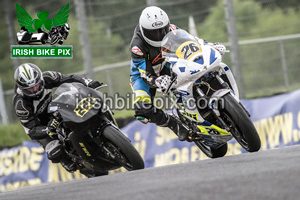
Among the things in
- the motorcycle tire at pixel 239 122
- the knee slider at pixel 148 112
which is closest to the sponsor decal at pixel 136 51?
the knee slider at pixel 148 112

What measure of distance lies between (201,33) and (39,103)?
171 inches

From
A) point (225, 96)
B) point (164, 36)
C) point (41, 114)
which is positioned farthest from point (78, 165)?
point (225, 96)

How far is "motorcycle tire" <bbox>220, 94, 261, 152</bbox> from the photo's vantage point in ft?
21.6

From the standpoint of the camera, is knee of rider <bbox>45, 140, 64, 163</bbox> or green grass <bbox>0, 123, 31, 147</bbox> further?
green grass <bbox>0, 123, 31, 147</bbox>

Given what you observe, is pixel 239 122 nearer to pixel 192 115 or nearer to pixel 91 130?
pixel 192 115

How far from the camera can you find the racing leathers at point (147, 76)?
795 centimetres

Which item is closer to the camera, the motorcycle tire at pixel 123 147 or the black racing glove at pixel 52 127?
the motorcycle tire at pixel 123 147

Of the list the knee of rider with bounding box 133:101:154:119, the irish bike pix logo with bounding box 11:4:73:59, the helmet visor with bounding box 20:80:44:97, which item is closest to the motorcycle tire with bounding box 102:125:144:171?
the knee of rider with bounding box 133:101:154:119

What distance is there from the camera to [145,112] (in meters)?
8.05

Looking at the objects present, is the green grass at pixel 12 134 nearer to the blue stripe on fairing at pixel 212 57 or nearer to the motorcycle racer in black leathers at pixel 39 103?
the motorcycle racer in black leathers at pixel 39 103

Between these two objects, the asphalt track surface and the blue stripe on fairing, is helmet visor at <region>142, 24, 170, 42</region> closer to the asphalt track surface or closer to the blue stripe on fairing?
the blue stripe on fairing

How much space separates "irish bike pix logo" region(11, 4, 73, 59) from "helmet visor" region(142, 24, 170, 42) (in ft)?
15.8

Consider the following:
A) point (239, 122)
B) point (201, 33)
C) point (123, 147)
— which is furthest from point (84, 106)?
point (201, 33)

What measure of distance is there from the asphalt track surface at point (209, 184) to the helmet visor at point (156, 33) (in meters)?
2.66
